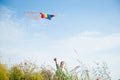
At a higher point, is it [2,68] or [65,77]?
[2,68]

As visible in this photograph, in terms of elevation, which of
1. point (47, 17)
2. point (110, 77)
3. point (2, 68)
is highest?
point (47, 17)

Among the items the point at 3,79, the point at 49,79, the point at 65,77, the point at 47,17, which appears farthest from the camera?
the point at 49,79

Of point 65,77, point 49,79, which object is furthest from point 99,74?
point 49,79

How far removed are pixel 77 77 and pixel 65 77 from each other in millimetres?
608

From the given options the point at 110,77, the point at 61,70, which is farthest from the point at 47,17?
the point at 110,77

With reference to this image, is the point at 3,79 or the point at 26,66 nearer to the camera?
the point at 3,79

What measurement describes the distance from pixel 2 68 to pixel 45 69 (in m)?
3.80

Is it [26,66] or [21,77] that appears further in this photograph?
[26,66]

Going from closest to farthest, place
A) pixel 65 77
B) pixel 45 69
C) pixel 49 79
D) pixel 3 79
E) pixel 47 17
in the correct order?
pixel 65 77, pixel 3 79, pixel 47 17, pixel 49 79, pixel 45 69

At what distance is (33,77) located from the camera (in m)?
10.6

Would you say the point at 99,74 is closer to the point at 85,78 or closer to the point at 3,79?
the point at 85,78

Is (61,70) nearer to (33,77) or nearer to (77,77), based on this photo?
(77,77)

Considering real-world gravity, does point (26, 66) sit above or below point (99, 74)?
above

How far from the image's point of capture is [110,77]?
31.8 feet
